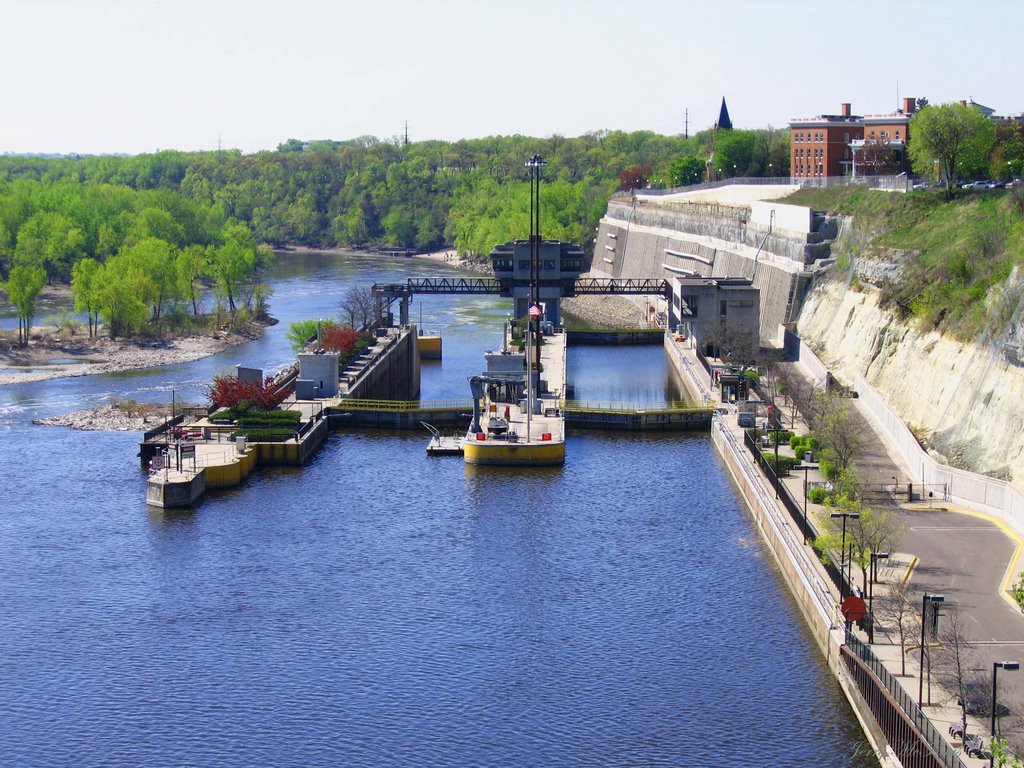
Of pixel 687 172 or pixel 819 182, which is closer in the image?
pixel 819 182

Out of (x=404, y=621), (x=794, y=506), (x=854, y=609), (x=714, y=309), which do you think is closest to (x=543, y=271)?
(x=714, y=309)

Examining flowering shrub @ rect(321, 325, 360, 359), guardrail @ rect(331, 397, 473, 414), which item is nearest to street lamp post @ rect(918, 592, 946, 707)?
guardrail @ rect(331, 397, 473, 414)

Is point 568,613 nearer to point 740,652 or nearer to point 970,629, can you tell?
point 740,652

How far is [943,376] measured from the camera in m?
61.9

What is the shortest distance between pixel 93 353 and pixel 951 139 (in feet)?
186

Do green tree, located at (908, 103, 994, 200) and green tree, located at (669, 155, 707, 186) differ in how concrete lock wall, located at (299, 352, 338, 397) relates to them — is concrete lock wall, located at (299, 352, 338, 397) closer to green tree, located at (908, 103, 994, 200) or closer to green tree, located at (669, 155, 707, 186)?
green tree, located at (908, 103, 994, 200)

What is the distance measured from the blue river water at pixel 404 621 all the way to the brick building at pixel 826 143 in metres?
65.9

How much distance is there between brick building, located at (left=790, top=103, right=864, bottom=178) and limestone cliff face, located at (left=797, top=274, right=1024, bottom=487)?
43.4m

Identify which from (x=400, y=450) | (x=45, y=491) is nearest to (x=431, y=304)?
(x=400, y=450)

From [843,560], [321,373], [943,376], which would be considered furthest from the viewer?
[321,373]

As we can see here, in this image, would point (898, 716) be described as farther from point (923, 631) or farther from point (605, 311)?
point (605, 311)

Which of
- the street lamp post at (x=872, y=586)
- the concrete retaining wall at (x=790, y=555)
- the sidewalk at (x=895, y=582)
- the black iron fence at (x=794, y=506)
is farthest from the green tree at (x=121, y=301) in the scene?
the street lamp post at (x=872, y=586)

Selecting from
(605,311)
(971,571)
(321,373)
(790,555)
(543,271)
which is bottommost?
(790,555)

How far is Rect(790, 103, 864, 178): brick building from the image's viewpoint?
4973 inches
